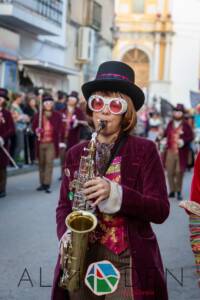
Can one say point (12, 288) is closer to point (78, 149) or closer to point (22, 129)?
point (78, 149)

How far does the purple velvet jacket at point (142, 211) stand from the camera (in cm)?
309

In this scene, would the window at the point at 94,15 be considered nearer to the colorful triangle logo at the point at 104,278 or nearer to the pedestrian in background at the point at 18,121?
the pedestrian in background at the point at 18,121

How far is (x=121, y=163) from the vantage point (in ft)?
10.5

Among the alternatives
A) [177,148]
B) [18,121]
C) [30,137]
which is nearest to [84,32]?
[30,137]

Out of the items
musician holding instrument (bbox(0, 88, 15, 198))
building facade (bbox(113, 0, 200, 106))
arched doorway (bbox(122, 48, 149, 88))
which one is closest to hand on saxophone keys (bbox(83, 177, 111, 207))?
musician holding instrument (bbox(0, 88, 15, 198))

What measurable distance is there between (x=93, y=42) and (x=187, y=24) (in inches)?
721

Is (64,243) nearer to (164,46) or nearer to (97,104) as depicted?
(97,104)

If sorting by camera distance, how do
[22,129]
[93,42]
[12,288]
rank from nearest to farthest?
1. [12,288]
2. [22,129]
3. [93,42]

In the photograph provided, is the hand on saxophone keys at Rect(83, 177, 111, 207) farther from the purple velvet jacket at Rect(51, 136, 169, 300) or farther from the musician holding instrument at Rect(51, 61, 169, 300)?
the purple velvet jacket at Rect(51, 136, 169, 300)

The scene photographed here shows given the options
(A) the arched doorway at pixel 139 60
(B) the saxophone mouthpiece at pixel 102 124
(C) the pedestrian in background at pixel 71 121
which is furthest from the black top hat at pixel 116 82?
(A) the arched doorway at pixel 139 60

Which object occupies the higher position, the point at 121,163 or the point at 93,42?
the point at 93,42

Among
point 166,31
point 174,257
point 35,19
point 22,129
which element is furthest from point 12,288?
point 166,31

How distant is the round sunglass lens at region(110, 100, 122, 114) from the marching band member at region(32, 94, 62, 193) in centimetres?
918

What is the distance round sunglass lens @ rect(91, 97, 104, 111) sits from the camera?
328cm
